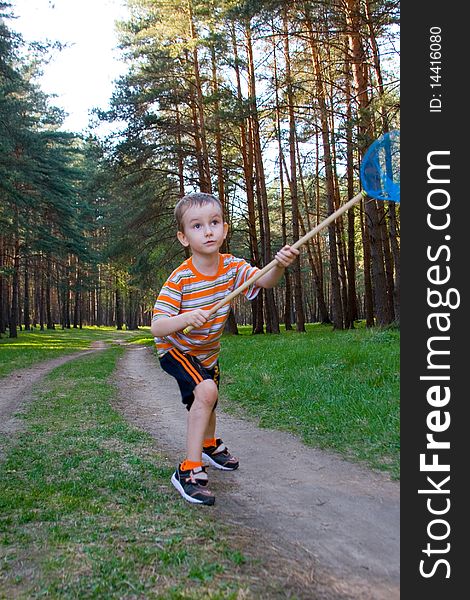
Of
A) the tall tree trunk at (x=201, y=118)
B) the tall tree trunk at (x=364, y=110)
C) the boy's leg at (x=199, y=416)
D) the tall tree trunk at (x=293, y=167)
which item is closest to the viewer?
the boy's leg at (x=199, y=416)

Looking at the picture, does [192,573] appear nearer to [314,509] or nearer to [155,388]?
[314,509]

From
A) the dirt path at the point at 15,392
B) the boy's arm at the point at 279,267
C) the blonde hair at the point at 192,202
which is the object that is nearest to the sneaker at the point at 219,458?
the boy's arm at the point at 279,267

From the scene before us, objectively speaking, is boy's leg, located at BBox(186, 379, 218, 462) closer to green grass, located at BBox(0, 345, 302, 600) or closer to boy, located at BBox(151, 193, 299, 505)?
boy, located at BBox(151, 193, 299, 505)

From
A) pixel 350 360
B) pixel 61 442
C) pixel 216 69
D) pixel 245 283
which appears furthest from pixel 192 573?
pixel 216 69

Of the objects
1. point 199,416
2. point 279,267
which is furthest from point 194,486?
point 279,267

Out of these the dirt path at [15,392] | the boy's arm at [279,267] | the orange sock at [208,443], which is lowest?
the dirt path at [15,392]

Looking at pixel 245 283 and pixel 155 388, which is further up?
pixel 245 283

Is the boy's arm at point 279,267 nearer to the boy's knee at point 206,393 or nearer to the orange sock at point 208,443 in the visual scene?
the boy's knee at point 206,393

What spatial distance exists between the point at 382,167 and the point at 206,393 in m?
2.03

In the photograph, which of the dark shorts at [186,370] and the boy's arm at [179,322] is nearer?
the boy's arm at [179,322]

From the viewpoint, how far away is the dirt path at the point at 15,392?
6266mm

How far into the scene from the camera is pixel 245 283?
12.1 ft

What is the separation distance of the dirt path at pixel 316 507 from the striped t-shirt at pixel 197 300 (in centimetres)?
99

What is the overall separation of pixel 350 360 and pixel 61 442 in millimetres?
4647
